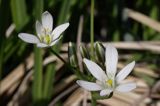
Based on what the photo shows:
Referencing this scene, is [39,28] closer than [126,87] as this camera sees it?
No

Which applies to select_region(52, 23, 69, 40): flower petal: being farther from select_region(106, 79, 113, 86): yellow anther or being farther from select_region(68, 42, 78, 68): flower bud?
select_region(106, 79, 113, 86): yellow anther

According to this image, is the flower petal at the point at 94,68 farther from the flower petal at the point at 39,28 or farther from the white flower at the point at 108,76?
the flower petal at the point at 39,28

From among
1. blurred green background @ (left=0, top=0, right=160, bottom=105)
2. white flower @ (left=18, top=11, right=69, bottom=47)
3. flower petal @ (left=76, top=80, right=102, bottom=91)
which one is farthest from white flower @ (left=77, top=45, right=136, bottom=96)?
blurred green background @ (left=0, top=0, right=160, bottom=105)

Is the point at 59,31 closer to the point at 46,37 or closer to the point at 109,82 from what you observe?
the point at 46,37

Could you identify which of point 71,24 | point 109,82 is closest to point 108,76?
→ point 109,82

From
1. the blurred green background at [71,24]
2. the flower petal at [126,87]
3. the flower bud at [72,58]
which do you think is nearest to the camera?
the flower petal at [126,87]

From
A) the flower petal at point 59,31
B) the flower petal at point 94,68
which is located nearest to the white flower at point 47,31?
the flower petal at point 59,31

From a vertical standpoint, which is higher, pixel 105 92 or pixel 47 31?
pixel 47 31

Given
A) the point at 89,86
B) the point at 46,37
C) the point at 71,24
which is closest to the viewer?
the point at 89,86
